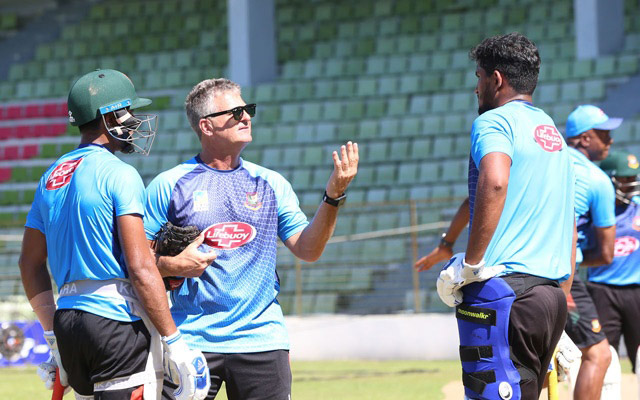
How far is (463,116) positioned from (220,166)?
13574 mm

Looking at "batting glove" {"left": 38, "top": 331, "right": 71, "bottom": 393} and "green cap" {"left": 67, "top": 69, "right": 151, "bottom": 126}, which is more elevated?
"green cap" {"left": 67, "top": 69, "right": 151, "bottom": 126}

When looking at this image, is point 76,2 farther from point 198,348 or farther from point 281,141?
point 198,348

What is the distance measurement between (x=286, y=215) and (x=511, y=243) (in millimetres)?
1025

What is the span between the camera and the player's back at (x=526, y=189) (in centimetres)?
446

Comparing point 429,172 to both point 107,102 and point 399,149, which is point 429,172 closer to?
point 399,149

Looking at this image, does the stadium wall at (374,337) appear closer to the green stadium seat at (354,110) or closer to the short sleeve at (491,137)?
the green stadium seat at (354,110)

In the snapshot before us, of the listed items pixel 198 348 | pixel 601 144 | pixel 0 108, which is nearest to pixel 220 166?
pixel 198 348

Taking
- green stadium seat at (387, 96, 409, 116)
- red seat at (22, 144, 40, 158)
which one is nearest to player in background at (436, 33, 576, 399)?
green stadium seat at (387, 96, 409, 116)

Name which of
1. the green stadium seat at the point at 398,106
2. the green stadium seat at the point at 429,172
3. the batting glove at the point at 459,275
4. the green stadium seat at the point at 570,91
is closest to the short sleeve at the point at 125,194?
the batting glove at the point at 459,275

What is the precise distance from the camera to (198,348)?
4562mm

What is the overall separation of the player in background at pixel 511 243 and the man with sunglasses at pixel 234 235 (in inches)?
22.8

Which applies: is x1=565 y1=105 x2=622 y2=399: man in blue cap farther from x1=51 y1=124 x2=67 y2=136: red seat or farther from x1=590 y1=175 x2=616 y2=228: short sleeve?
x1=51 y1=124 x2=67 y2=136: red seat

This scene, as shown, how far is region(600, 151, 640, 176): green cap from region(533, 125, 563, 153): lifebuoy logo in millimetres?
2770

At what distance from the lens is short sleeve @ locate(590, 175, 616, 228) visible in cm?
638
